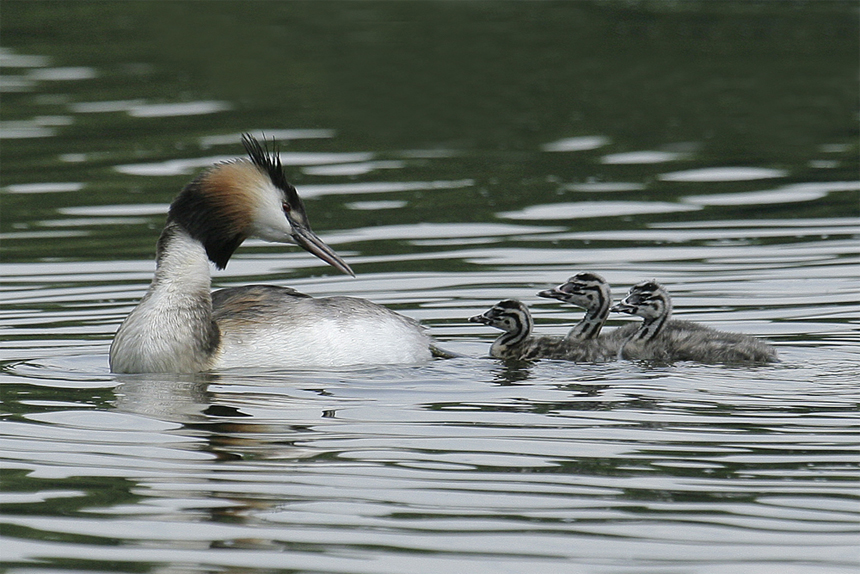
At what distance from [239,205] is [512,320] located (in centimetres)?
193

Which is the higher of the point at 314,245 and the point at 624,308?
the point at 314,245

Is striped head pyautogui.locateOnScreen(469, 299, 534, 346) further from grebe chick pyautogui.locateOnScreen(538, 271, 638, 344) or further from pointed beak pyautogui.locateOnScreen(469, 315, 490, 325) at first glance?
grebe chick pyautogui.locateOnScreen(538, 271, 638, 344)

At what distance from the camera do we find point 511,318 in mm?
10961

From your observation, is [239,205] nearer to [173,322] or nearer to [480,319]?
[173,322]

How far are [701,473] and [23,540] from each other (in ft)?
10.1

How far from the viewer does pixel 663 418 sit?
29.3 feet

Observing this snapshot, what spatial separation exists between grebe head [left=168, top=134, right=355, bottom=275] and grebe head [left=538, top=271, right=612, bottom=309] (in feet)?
5.16

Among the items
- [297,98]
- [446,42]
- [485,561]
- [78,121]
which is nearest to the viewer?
[485,561]

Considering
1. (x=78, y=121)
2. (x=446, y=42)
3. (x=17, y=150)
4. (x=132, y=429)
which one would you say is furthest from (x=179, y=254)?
(x=446, y=42)

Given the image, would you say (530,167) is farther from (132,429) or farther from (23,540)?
(23,540)

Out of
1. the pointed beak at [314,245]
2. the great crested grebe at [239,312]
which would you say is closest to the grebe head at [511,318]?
the great crested grebe at [239,312]

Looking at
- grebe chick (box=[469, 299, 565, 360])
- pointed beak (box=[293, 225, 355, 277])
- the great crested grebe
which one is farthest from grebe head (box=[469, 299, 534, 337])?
pointed beak (box=[293, 225, 355, 277])

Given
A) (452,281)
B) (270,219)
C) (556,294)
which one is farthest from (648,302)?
(452,281)

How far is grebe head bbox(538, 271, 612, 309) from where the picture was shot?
11.1 metres
